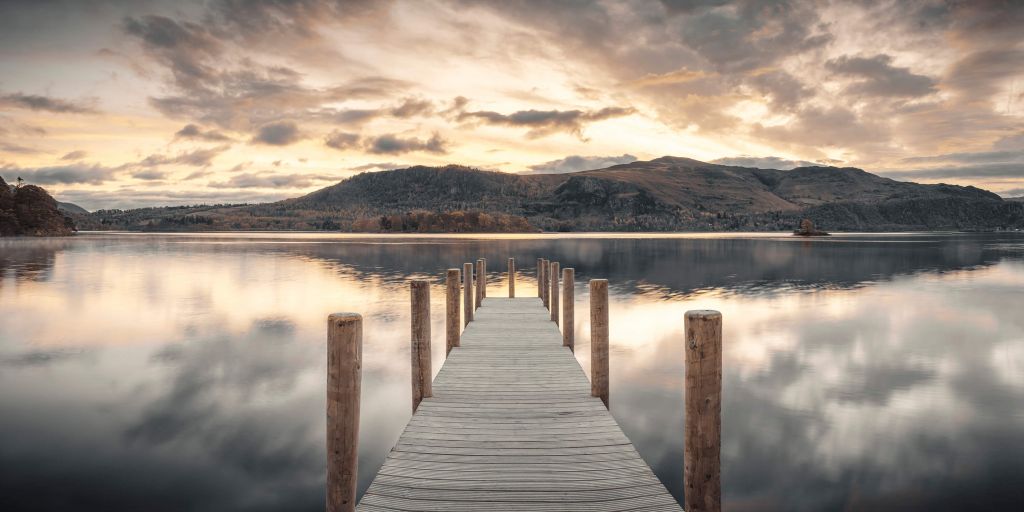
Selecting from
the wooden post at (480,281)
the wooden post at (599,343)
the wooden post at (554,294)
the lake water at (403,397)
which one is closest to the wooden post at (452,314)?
the lake water at (403,397)

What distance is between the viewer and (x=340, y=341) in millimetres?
4961

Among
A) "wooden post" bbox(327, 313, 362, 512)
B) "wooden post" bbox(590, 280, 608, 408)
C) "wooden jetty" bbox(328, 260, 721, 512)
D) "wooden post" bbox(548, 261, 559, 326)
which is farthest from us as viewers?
"wooden post" bbox(548, 261, 559, 326)

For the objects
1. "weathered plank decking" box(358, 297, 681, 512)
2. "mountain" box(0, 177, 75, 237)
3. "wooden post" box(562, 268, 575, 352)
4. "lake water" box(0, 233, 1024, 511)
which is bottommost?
"lake water" box(0, 233, 1024, 511)

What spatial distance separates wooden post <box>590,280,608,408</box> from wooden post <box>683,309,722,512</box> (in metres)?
3.55

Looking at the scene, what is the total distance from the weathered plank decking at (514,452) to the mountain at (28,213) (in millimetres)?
148136

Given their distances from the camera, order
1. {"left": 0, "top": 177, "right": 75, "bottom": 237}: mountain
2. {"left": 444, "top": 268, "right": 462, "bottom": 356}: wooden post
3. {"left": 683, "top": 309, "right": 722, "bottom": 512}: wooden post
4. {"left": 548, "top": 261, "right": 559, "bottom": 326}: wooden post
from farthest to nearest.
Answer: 1. {"left": 0, "top": 177, "right": 75, "bottom": 237}: mountain
2. {"left": 548, "top": 261, "right": 559, "bottom": 326}: wooden post
3. {"left": 444, "top": 268, "right": 462, "bottom": 356}: wooden post
4. {"left": 683, "top": 309, "right": 722, "bottom": 512}: wooden post

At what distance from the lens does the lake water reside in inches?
315

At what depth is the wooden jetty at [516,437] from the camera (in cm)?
486

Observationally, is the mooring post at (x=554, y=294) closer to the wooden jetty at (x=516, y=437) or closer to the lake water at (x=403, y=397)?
the lake water at (x=403, y=397)

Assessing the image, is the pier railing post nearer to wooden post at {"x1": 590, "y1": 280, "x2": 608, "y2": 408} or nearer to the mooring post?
the mooring post

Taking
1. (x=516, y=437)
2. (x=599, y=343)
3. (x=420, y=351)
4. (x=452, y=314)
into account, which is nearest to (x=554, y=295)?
(x=452, y=314)

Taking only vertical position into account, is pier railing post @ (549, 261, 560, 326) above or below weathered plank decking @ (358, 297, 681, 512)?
above

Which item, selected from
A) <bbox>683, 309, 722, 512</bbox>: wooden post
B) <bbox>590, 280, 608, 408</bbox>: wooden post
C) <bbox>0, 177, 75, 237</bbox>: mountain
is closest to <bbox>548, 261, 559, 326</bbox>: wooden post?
<bbox>590, 280, 608, 408</bbox>: wooden post

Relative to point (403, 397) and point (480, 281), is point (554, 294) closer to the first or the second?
point (480, 281)
